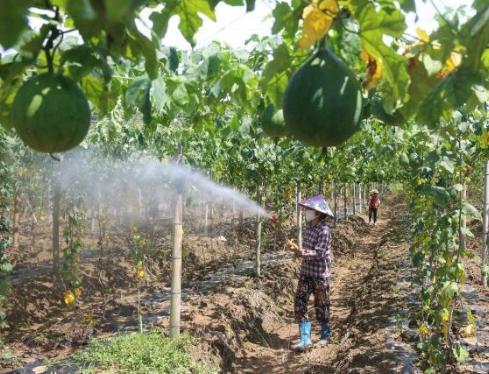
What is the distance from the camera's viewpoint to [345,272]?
41.4ft

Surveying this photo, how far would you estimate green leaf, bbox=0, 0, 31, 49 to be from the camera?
73 cm

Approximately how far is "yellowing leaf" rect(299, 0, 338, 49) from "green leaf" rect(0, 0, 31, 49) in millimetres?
852

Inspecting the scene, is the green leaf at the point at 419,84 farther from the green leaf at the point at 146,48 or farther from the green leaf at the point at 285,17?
the green leaf at the point at 146,48

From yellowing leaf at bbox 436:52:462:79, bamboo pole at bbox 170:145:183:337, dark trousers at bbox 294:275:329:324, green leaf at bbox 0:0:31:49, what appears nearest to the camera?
green leaf at bbox 0:0:31:49

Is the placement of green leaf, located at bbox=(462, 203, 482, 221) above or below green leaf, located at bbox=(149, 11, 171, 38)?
below

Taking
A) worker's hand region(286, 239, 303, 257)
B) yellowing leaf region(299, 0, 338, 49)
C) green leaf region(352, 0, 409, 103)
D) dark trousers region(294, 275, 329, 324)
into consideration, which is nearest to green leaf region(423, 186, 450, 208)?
worker's hand region(286, 239, 303, 257)

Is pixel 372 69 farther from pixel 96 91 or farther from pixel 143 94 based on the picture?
pixel 143 94

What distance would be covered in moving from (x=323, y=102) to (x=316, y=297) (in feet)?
18.5

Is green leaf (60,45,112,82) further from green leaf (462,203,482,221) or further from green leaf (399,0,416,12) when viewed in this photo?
green leaf (462,203,482,221)

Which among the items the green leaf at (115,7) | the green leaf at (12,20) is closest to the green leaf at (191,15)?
the green leaf at (12,20)

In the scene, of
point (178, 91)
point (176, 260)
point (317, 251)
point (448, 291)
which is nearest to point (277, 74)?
point (178, 91)

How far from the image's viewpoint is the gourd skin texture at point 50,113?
4.41 ft

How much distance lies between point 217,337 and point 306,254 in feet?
5.31

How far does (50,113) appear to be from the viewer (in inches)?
53.0
